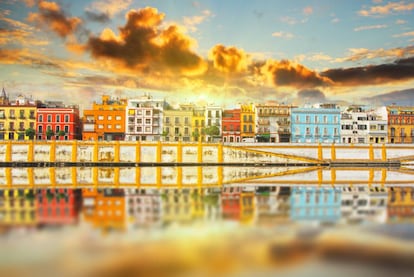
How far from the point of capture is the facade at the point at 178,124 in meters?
77.8

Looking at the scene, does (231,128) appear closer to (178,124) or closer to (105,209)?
(178,124)

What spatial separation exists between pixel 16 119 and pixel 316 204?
64289 mm

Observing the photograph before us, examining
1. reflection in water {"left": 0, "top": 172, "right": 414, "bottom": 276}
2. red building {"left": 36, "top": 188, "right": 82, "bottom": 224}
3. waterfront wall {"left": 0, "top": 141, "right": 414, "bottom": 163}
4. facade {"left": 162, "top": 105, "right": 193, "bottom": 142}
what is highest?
facade {"left": 162, "top": 105, "right": 193, "bottom": 142}

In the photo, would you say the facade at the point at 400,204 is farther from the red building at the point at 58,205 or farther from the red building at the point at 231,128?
the red building at the point at 231,128

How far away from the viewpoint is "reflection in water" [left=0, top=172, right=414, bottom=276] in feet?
36.6

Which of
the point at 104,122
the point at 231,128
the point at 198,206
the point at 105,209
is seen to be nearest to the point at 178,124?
the point at 231,128

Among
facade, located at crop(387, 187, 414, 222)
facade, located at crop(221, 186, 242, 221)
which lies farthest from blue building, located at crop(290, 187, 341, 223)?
facade, located at crop(221, 186, 242, 221)

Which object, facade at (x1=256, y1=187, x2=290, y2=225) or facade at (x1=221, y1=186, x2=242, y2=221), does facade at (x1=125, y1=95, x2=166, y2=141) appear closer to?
facade at (x1=221, y1=186, x2=242, y2=221)

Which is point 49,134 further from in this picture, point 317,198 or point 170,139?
point 317,198

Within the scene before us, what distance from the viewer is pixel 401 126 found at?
269 feet

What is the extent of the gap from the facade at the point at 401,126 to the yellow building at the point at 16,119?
6214 cm

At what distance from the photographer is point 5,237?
13781mm

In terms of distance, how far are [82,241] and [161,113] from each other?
215 feet

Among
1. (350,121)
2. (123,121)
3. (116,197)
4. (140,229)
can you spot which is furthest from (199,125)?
(140,229)
